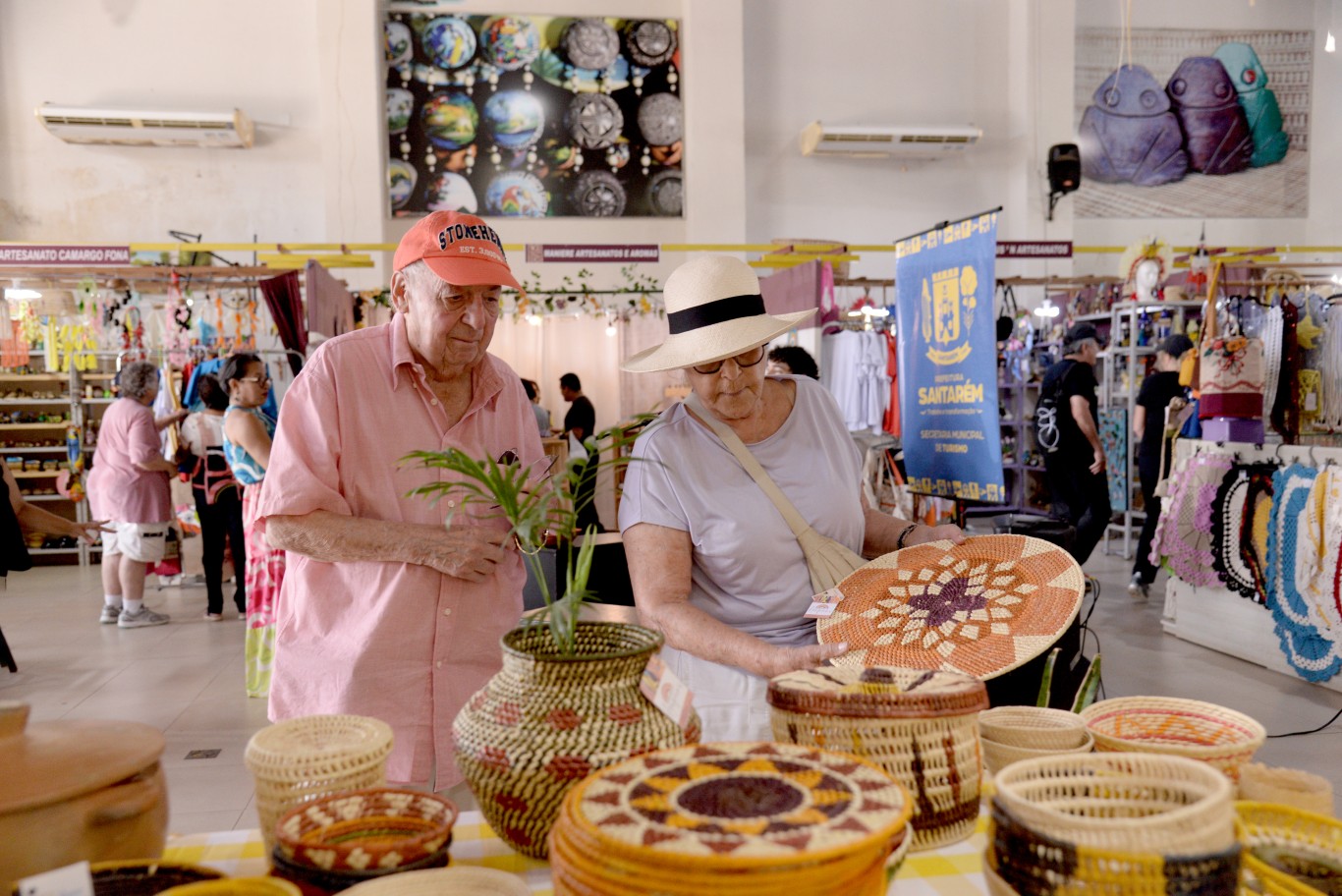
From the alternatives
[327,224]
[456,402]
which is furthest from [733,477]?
[327,224]

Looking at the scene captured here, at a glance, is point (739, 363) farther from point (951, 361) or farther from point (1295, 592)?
point (1295, 592)

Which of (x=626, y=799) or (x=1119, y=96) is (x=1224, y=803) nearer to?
(x=626, y=799)

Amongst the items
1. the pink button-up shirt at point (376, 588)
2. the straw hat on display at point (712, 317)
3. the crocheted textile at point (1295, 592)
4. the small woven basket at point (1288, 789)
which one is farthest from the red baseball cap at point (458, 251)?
the crocheted textile at point (1295, 592)

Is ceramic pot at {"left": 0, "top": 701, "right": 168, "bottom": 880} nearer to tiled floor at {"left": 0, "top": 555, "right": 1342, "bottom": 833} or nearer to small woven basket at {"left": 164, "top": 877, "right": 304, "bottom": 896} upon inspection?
small woven basket at {"left": 164, "top": 877, "right": 304, "bottom": 896}

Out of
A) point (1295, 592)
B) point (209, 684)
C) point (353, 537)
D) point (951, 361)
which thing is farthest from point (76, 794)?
point (1295, 592)

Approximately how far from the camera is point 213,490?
21.9 feet

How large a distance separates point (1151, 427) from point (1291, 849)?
6832 millimetres

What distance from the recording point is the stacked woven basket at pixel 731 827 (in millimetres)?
775

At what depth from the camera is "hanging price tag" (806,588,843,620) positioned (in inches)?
69.1

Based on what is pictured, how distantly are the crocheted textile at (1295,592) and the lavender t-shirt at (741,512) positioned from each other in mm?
3731

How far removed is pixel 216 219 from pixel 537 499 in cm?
1071

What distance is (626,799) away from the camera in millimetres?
889

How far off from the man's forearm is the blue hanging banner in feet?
8.62

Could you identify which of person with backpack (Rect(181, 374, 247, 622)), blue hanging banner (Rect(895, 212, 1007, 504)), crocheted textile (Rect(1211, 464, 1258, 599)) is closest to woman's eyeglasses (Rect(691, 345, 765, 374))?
blue hanging banner (Rect(895, 212, 1007, 504))
